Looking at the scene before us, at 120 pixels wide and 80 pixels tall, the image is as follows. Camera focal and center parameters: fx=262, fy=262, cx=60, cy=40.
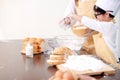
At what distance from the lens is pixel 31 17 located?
296 cm

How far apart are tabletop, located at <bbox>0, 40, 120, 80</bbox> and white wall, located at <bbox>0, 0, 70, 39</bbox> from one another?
1.41m

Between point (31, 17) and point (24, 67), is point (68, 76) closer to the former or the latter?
point (24, 67)

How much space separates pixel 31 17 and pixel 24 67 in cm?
184

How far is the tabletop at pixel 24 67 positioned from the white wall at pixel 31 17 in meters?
1.41

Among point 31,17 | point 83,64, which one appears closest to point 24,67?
point 83,64

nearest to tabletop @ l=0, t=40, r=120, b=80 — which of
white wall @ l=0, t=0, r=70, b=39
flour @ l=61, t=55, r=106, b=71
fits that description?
flour @ l=61, t=55, r=106, b=71

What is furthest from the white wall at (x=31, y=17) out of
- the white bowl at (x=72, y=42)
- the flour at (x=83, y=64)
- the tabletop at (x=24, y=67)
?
the flour at (x=83, y=64)

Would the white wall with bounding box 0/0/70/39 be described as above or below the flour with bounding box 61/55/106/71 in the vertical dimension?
above

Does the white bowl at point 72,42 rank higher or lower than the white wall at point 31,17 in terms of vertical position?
lower

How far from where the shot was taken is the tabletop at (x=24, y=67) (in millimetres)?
1028

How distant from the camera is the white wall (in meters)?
2.90

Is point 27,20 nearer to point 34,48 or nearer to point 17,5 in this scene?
point 17,5

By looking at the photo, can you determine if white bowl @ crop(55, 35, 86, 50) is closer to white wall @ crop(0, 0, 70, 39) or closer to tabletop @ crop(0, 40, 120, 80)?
tabletop @ crop(0, 40, 120, 80)

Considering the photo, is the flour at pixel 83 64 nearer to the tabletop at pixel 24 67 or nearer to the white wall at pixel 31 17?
the tabletop at pixel 24 67
